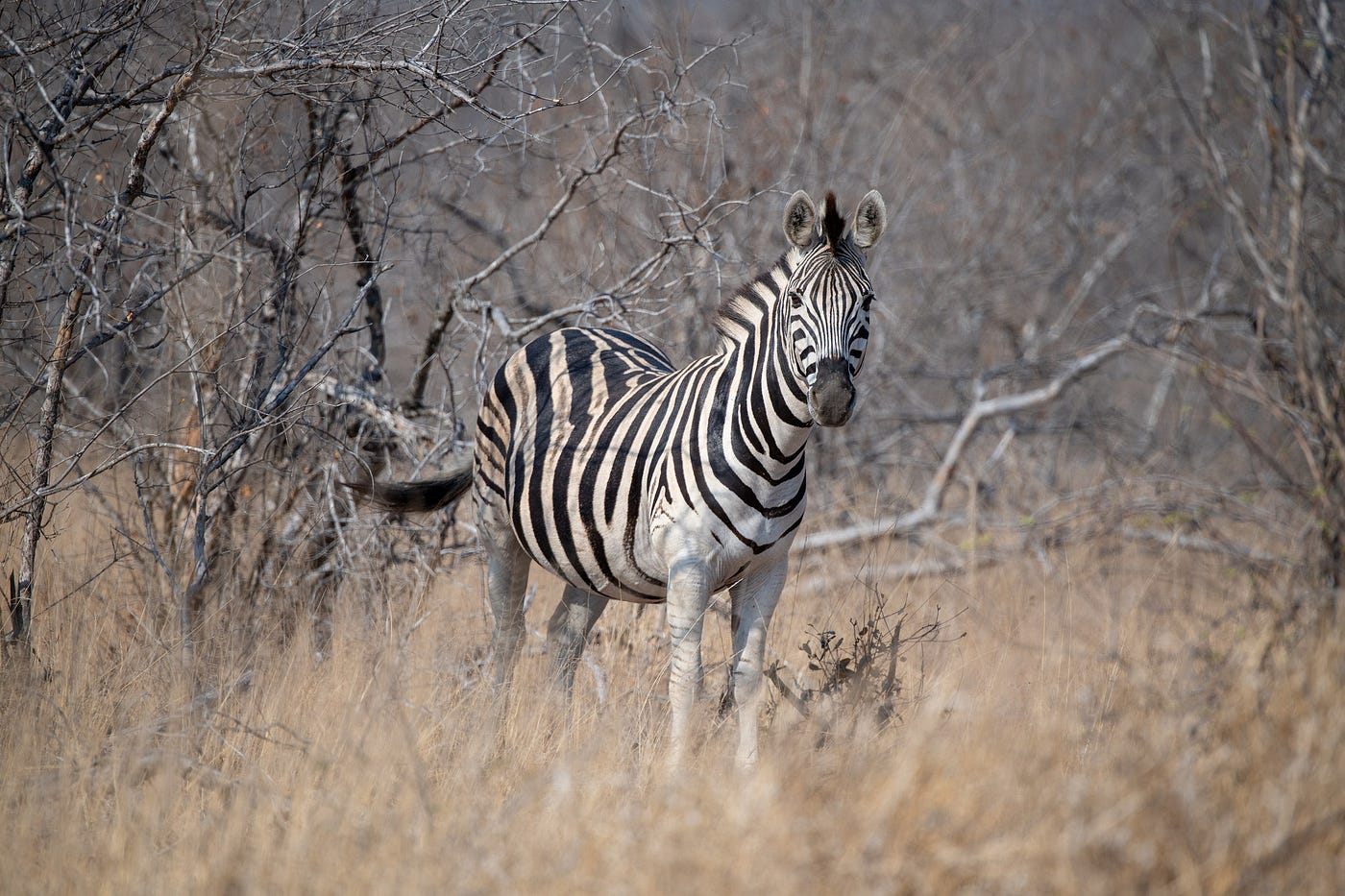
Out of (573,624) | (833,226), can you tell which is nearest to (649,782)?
(573,624)

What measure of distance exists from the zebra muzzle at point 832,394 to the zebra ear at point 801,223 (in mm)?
655

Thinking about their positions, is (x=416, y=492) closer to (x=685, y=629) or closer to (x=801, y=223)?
(x=685, y=629)

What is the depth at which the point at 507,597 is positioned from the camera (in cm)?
496

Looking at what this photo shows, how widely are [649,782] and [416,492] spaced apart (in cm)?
214

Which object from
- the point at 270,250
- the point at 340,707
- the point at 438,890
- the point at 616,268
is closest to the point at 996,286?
the point at 616,268

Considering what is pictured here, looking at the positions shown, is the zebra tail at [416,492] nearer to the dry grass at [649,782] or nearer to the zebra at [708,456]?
the zebra at [708,456]

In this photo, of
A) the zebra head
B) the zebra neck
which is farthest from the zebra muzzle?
the zebra neck

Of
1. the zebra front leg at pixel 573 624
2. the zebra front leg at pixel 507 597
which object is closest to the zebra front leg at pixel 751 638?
the zebra front leg at pixel 573 624

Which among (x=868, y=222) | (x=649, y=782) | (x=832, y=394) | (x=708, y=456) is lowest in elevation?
(x=649, y=782)

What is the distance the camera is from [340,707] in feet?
12.6

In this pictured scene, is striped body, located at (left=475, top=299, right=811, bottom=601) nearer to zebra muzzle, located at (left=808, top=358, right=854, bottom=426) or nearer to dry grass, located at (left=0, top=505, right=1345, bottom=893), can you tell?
zebra muzzle, located at (left=808, top=358, right=854, bottom=426)

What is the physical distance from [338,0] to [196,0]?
72 cm

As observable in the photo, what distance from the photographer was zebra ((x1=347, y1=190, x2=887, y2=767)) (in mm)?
3570

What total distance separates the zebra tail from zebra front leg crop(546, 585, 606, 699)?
A: 793 mm
